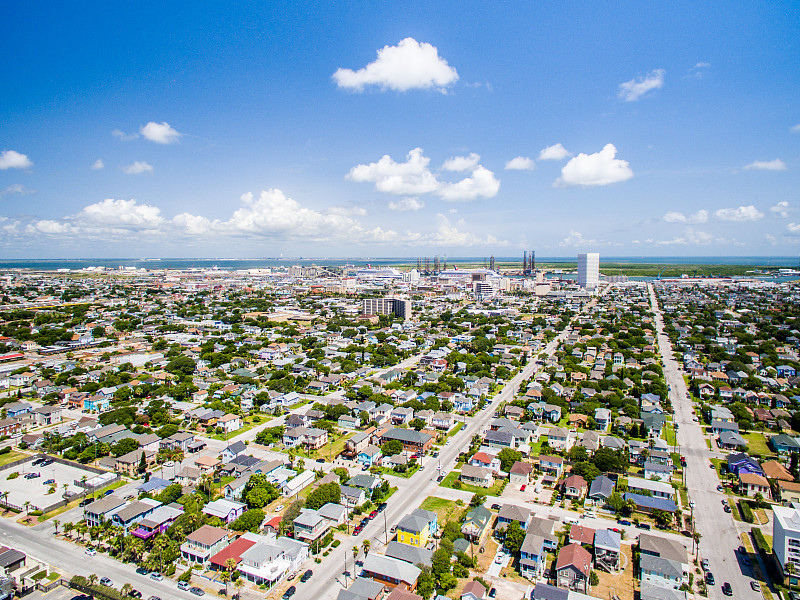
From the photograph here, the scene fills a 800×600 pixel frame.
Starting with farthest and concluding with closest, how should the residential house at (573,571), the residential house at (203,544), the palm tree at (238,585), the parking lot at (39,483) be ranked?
the parking lot at (39,483), the residential house at (203,544), the residential house at (573,571), the palm tree at (238,585)

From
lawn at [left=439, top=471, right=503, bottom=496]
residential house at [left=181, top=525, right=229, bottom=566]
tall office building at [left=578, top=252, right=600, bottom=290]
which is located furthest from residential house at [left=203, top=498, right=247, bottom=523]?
tall office building at [left=578, top=252, right=600, bottom=290]

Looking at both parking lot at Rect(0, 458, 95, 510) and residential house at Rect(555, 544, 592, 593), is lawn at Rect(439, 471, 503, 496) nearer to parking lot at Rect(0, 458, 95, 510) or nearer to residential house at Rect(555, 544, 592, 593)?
residential house at Rect(555, 544, 592, 593)

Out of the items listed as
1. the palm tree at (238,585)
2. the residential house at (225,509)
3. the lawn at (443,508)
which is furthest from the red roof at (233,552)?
the lawn at (443,508)

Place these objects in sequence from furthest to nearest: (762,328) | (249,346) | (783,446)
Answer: (762,328) < (249,346) < (783,446)

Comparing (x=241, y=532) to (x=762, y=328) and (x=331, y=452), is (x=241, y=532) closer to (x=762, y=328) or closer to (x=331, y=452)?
(x=331, y=452)

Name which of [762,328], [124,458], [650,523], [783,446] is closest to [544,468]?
[650,523]

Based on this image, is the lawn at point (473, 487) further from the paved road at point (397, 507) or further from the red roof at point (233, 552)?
the red roof at point (233, 552)
